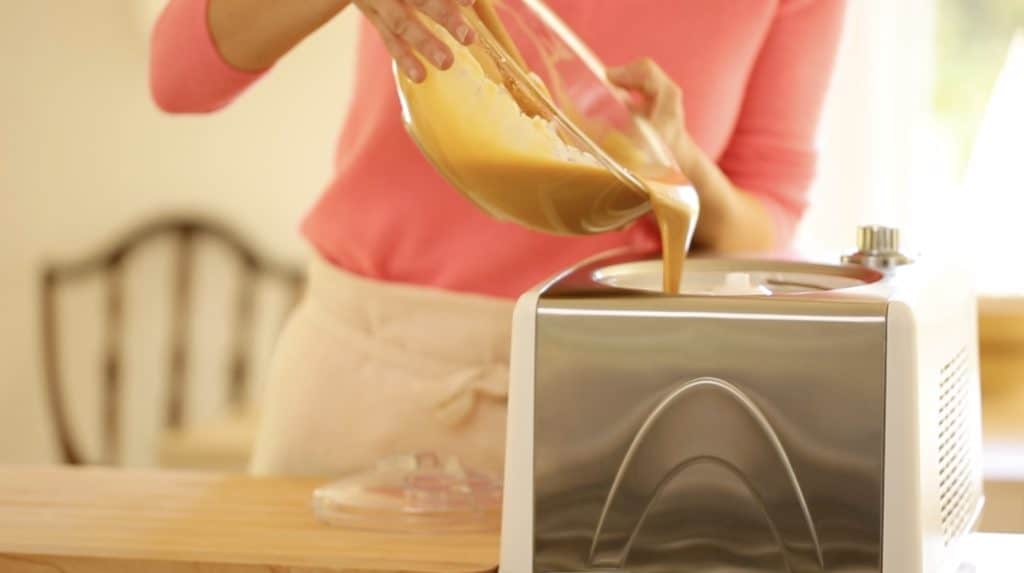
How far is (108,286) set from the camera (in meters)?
2.78

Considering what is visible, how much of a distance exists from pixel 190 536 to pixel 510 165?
26cm

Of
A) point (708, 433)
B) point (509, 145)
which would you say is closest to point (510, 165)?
point (509, 145)

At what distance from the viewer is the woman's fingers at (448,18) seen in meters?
0.71

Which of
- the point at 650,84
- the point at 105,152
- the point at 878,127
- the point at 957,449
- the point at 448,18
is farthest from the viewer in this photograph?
the point at 105,152

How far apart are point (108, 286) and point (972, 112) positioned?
158 cm

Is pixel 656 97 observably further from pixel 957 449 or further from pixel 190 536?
pixel 190 536

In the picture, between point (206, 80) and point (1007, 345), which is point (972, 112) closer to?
point (1007, 345)

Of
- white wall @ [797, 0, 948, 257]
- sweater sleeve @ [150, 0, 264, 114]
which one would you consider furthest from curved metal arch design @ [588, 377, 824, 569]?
white wall @ [797, 0, 948, 257]

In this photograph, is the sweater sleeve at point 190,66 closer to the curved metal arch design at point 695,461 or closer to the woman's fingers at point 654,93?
the woman's fingers at point 654,93

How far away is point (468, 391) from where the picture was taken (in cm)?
103

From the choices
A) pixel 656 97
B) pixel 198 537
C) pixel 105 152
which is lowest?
pixel 198 537

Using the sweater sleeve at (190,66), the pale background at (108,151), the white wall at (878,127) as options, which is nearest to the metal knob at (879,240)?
the sweater sleeve at (190,66)

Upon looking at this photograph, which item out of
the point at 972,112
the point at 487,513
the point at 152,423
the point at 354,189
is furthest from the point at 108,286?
the point at 487,513

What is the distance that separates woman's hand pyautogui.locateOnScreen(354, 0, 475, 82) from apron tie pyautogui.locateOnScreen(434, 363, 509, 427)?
1.12ft
